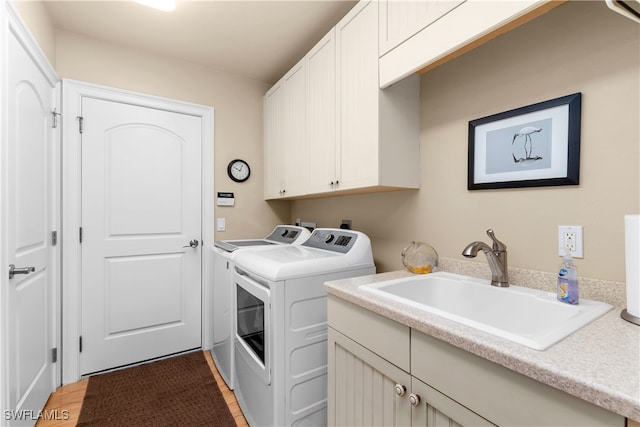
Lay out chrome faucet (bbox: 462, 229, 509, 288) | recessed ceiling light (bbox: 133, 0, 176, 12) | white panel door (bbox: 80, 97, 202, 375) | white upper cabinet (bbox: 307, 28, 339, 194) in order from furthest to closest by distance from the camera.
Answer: white panel door (bbox: 80, 97, 202, 375)
white upper cabinet (bbox: 307, 28, 339, 194)
recessed ceiling light (bbox: 133, 0, 176, 12)
chrome faucet (bbox: 462, 229, 509, 288)

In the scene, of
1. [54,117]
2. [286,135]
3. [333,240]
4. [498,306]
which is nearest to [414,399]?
[498,306]

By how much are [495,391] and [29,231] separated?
2178 millimetres

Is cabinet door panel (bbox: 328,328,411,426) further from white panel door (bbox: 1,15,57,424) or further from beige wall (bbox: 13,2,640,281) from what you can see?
white panel door (bbox: 1,15,57,424)

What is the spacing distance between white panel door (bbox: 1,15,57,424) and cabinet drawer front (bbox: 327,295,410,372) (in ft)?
→ 4.77

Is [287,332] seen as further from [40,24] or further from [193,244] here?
[40,24]

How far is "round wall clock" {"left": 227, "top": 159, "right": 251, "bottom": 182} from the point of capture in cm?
264

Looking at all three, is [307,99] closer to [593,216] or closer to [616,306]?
[593,216]

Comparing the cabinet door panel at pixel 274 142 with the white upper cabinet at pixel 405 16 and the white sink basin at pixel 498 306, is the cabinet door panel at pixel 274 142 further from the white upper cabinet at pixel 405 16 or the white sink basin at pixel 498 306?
the white sink basin at pixel 498 306

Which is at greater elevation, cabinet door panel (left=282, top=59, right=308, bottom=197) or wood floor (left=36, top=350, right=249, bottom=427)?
cabinet door panel (left=282, top=59, right=308, bottom=197)

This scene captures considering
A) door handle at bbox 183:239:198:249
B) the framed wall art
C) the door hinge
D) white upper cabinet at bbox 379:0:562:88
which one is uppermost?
white upper cabinet at bbox 379:0:562:88

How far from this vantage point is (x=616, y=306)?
97cm

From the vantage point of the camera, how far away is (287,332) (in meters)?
1.40

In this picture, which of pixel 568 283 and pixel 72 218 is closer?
pixel 568 283

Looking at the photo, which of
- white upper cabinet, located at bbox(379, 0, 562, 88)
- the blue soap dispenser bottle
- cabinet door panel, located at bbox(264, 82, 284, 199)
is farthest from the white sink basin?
cabinet door panel, located at bbox(264, 82, 284, 199)
